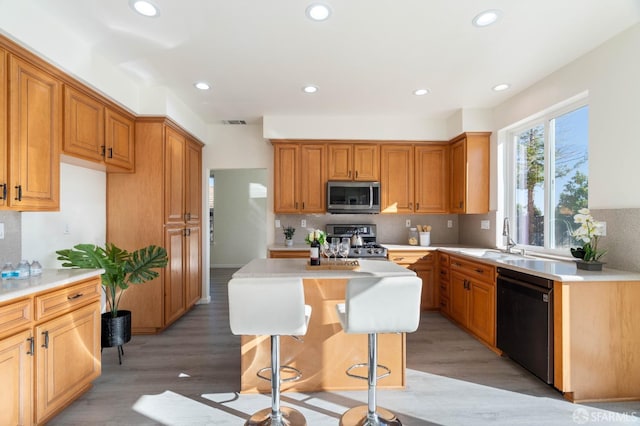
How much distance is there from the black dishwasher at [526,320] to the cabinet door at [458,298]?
2.01 feet

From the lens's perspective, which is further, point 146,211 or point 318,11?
point 146,211

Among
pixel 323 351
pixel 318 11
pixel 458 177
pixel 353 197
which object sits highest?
pixel 318 11

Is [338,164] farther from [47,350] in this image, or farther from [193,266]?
[47,350]

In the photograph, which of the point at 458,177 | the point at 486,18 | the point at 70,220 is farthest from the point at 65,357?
the point at 458,177

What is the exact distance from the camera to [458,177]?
14.3 ft

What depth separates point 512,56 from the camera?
2.77 metres

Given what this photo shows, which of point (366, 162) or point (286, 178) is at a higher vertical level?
point (366, 162)

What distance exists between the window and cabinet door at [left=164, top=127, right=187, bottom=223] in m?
3.95

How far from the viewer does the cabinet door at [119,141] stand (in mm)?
3033

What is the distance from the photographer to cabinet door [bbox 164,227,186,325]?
11.9 feet

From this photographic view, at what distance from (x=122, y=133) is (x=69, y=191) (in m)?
0.73

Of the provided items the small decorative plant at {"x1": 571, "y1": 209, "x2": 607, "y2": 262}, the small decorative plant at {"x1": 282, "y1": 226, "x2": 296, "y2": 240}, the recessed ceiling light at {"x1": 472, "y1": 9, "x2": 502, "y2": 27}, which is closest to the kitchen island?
the small decorative plant at {"x1": 571, "y1": 209, "x2": 607, "y2": 262}

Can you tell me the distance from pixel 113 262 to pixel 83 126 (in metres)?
1.14

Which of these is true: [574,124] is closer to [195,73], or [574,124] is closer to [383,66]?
[383,66]
